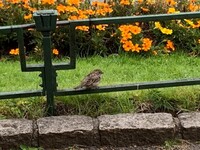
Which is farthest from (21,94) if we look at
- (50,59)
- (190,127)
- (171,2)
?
(171,2)

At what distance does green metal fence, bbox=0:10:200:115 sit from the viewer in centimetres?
425

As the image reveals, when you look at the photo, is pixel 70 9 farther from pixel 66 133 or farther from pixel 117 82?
pixel 66 133

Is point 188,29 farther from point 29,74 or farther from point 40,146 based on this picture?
point 40,146

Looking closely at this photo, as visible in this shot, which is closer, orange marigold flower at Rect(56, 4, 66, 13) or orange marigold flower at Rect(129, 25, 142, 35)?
orange marigold flower at Rect(129, 25, 142, 35)

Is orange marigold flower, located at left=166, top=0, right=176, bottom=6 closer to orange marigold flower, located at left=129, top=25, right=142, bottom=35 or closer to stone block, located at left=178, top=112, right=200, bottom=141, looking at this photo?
orange marigold flower, located at left=129, top=25, right=142, bottom=35

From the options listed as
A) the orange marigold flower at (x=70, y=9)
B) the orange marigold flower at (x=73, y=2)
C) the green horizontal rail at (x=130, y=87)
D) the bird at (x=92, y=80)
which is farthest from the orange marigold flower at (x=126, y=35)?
the bird at (x=92, y=80)

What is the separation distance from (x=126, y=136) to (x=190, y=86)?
2.96 ft

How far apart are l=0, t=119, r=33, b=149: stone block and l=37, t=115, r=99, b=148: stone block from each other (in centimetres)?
9

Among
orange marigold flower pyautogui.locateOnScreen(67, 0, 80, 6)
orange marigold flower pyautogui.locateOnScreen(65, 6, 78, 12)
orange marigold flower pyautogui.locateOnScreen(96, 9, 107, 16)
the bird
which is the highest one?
orange marigold flower pyautogui.locateOnScreen(67, 0, 80, 6)

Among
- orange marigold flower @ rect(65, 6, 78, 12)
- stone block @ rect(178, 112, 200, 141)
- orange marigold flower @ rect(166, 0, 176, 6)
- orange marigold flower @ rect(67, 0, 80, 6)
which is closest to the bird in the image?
stone block @ rect(178, 112, 200, 141)

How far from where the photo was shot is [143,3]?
6660 mm

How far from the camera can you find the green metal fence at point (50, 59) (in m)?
4.25

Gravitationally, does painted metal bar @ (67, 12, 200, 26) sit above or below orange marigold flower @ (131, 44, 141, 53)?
above

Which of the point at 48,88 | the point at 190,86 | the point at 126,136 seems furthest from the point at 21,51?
the point at 190,86
